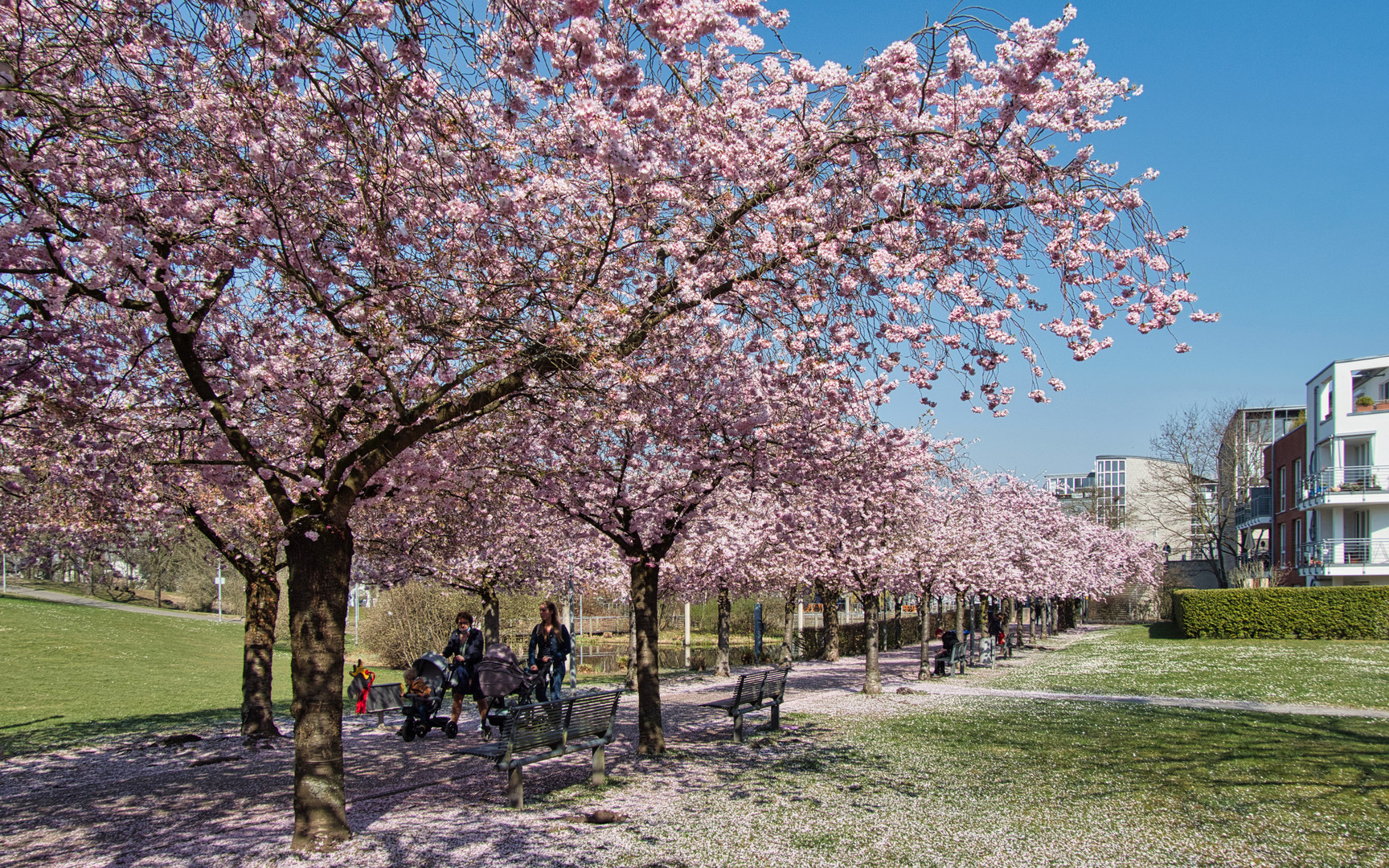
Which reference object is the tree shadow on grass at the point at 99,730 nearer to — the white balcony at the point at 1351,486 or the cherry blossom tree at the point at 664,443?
the cherry blossom tree at the point at 664,443

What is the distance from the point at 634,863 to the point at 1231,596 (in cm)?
3860

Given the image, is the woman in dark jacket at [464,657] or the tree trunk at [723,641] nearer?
the woman in dark jacket at [464,657]

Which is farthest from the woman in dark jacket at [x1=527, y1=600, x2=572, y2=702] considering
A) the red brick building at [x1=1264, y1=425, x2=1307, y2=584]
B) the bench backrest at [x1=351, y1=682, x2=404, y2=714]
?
the red brick building at [x1=1264, y1=425, x2=1307, y2=584]

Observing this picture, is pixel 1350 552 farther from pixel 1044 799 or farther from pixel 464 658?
pixel 464 658

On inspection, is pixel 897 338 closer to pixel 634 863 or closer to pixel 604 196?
pixel 604 196

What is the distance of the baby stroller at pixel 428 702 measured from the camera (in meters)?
12.8

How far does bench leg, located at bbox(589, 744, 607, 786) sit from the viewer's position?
923 centimetres

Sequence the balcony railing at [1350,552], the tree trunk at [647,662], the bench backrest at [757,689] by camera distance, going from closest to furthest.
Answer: the tree trunk at [647,662], the bench backrest at [757,689], the balcony railing at [1350,552]

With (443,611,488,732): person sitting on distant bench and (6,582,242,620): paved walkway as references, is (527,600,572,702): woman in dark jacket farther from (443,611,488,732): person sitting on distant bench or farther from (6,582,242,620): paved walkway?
(6,582,242,620): paved walkway

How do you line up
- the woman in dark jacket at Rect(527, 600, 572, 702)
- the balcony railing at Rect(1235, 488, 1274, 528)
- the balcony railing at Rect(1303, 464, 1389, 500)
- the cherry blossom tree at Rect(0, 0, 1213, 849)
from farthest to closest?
1. the balcony railing at Rect(1235, 488, 1274, 528)
2. the balcony railing at Rect(1303, 464, 1389, 500)
3. the woman in dark jacket at Rect(527, 600, 572, 702)
4. the cherry blossom tree at Rect(0, 0, 1213, 849)

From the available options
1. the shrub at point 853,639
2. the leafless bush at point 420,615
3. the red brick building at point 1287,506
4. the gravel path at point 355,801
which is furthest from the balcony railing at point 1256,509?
the leafless bush at point 420,615

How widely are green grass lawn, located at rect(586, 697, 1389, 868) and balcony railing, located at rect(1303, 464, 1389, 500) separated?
30.8m

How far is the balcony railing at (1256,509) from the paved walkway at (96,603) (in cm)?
5616

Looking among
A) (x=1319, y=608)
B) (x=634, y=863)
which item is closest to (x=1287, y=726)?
(x=634, y=863)
